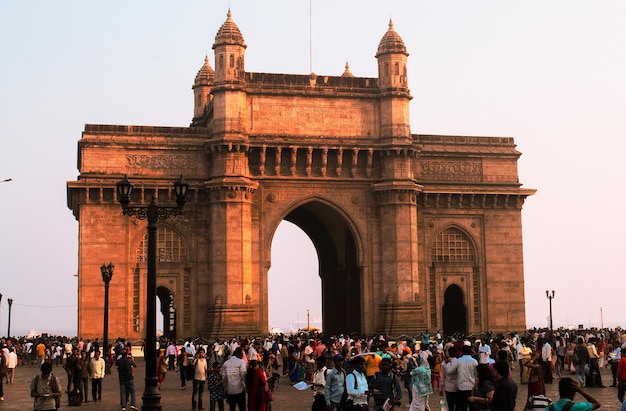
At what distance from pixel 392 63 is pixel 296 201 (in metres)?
8.76

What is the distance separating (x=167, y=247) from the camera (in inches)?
1941

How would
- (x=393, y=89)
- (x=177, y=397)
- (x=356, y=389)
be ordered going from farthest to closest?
(x=393, y=89) < (x=177, y=397) < (x=356, y=389)

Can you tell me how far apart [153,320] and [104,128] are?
28.0 meters

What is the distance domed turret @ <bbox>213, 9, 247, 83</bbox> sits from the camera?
49.7m

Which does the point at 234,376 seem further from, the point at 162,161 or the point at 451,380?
the point at 162,161

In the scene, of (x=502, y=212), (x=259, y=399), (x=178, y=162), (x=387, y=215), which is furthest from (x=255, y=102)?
(x=259, y=399)

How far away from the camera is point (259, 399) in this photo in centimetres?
1864

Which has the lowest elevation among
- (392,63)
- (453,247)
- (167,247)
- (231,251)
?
(231,251)

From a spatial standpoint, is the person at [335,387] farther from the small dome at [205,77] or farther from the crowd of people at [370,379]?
the small dome at [205,77]

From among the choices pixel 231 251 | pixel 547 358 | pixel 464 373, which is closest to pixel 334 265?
pixel 231 251

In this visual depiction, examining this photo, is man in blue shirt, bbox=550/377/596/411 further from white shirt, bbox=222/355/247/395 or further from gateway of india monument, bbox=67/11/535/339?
gateway of india monument, bbox=67/11/535/339

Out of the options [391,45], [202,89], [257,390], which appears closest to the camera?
[257,390]

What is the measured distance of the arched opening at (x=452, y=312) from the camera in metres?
54.8

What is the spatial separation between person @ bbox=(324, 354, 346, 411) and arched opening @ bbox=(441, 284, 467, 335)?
124 feet
